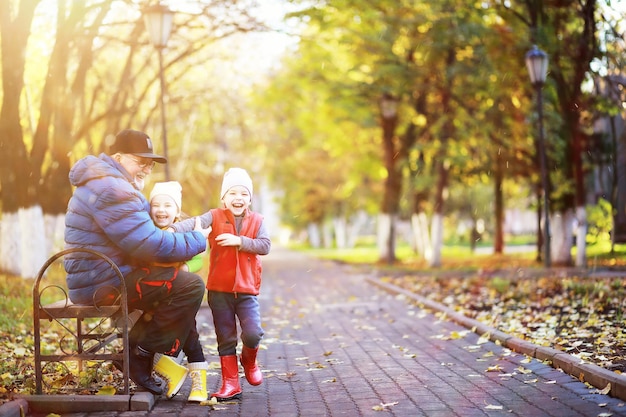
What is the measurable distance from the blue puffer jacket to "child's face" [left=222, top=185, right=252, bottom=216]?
455 mm

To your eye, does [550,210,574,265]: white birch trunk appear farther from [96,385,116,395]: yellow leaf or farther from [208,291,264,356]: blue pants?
[96,385,116,395]: yellow leaf

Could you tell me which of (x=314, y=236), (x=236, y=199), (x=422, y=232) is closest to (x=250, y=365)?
(x=236, y=199)

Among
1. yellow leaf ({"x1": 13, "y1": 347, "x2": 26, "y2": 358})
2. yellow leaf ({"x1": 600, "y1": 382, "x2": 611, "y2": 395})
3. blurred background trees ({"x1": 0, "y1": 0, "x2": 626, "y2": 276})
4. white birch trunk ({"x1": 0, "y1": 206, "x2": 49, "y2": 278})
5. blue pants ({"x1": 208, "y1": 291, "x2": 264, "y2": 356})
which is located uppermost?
blurred background trees ({"x1": 0, "y1": 0, "x2": 626, "y2": 276})

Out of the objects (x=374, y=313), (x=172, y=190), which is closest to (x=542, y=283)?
(x=374, y=313)

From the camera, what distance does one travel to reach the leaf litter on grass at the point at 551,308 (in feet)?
27.9

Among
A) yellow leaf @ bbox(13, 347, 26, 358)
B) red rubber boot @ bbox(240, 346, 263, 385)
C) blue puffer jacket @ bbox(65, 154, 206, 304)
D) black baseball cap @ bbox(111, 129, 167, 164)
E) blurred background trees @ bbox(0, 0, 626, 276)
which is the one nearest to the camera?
blue puffer jacket @ bbox(65, 154, 206, 304)

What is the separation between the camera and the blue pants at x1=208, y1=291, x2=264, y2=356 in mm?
6699

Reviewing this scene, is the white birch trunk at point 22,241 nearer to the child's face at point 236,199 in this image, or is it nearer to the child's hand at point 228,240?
the child's face at point 236,199

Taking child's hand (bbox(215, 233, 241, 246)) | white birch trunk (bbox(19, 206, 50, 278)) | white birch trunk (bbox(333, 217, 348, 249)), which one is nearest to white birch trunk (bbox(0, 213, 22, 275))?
white birch trunk (bbox(19, 206, 50, 278))

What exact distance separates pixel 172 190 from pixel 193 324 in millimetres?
1065

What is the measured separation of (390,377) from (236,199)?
2213 millimetres

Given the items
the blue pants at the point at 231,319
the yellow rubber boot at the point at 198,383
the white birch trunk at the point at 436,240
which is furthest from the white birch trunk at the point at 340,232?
the yellow rubber boot at the point at 198,383

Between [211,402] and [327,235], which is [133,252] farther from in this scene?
[327,235]

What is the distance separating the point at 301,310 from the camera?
14562 mm
